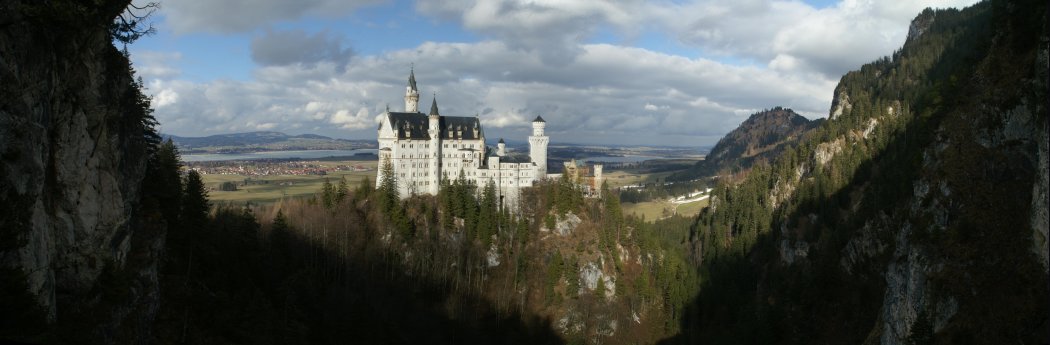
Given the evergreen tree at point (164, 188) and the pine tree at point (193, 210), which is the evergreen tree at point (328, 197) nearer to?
the pine tree at point (193, 210)

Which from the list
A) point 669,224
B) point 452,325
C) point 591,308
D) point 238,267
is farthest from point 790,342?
point 669,224

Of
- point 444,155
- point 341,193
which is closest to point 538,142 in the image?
point 444,155

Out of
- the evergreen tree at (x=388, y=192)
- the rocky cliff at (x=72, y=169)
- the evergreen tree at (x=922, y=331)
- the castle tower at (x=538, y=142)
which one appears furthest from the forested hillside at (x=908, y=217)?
the evergreen tree at (x=388, y=192)

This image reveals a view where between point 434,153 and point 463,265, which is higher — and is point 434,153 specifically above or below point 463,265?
above

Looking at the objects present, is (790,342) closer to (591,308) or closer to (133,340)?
(591,308)

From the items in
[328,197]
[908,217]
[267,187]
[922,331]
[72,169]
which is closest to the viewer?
[72,169]

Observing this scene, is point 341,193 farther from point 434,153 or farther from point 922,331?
point 922,331

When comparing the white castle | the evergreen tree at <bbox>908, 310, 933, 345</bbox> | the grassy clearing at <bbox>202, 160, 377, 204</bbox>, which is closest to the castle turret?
the white castle
